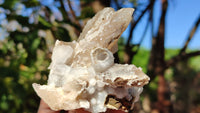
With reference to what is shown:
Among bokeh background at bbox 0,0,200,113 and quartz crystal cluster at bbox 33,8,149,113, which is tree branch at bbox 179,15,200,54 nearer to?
bokeh background at bbox 0,0,200,113

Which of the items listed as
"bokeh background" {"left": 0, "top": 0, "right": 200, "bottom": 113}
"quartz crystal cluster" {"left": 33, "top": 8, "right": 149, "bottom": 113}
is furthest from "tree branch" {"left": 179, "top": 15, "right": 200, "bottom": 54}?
"quartz crystal cluster" {"left": 33, "top": 8, "right": 149, "bottom": 113}

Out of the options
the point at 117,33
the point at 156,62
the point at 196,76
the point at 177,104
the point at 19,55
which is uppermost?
the point at 117,33

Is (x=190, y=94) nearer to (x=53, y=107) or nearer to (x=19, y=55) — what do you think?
(x=19, y=55)

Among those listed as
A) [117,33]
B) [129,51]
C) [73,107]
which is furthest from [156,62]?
[73,107]

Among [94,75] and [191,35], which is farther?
[191,35]

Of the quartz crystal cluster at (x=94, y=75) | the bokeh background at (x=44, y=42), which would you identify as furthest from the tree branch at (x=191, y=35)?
the quartz crystal cluster at (x=94, y=75)

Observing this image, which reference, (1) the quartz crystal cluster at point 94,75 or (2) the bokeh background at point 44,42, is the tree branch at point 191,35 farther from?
(1) the quartz crystal cluster at point 94,75

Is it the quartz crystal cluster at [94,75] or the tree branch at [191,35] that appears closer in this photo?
the quartz crystal cluster at [94,75]

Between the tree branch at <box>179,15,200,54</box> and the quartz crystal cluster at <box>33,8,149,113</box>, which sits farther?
the tree branch at <box>179,15,200,54</box>
